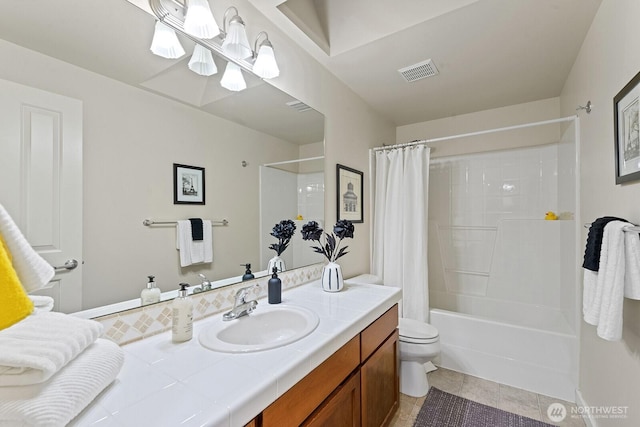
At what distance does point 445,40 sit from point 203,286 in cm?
196

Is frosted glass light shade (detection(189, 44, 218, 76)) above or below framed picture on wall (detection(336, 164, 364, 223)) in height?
above

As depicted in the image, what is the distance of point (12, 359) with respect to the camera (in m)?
0.52

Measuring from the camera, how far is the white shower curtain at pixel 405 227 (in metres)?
2.46

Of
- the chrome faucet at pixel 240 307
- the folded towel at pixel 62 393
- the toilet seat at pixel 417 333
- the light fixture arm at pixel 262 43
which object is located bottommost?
the toilet seat at pixel 417 333

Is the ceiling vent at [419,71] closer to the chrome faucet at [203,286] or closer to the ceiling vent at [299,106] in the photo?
the ceiling vent at [299,106]

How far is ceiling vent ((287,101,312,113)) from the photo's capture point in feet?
5.94

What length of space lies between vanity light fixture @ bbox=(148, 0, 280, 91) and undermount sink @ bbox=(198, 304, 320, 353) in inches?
43.5

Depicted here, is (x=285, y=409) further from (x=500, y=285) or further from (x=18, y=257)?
(x=500, y=285)

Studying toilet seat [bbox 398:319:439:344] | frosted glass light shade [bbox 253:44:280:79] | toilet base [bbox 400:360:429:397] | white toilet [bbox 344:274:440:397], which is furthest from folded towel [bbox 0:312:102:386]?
toilet base [bbox 400:360:429:397]

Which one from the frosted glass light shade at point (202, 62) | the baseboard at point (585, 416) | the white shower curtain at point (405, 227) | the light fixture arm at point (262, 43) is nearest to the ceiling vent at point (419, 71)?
the white shower curtain at point (405, 227)

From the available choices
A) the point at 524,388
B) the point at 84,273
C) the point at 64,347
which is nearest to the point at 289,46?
the point at 84,273

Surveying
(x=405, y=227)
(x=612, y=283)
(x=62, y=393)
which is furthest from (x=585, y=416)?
(x=62, y=393)

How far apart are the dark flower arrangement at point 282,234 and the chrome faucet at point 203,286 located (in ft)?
1.40

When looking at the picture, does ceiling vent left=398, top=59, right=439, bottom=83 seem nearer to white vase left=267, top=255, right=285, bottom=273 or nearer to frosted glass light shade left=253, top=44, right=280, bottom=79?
frosted glass light shade left=253, top=44, right=280, bottom=79
